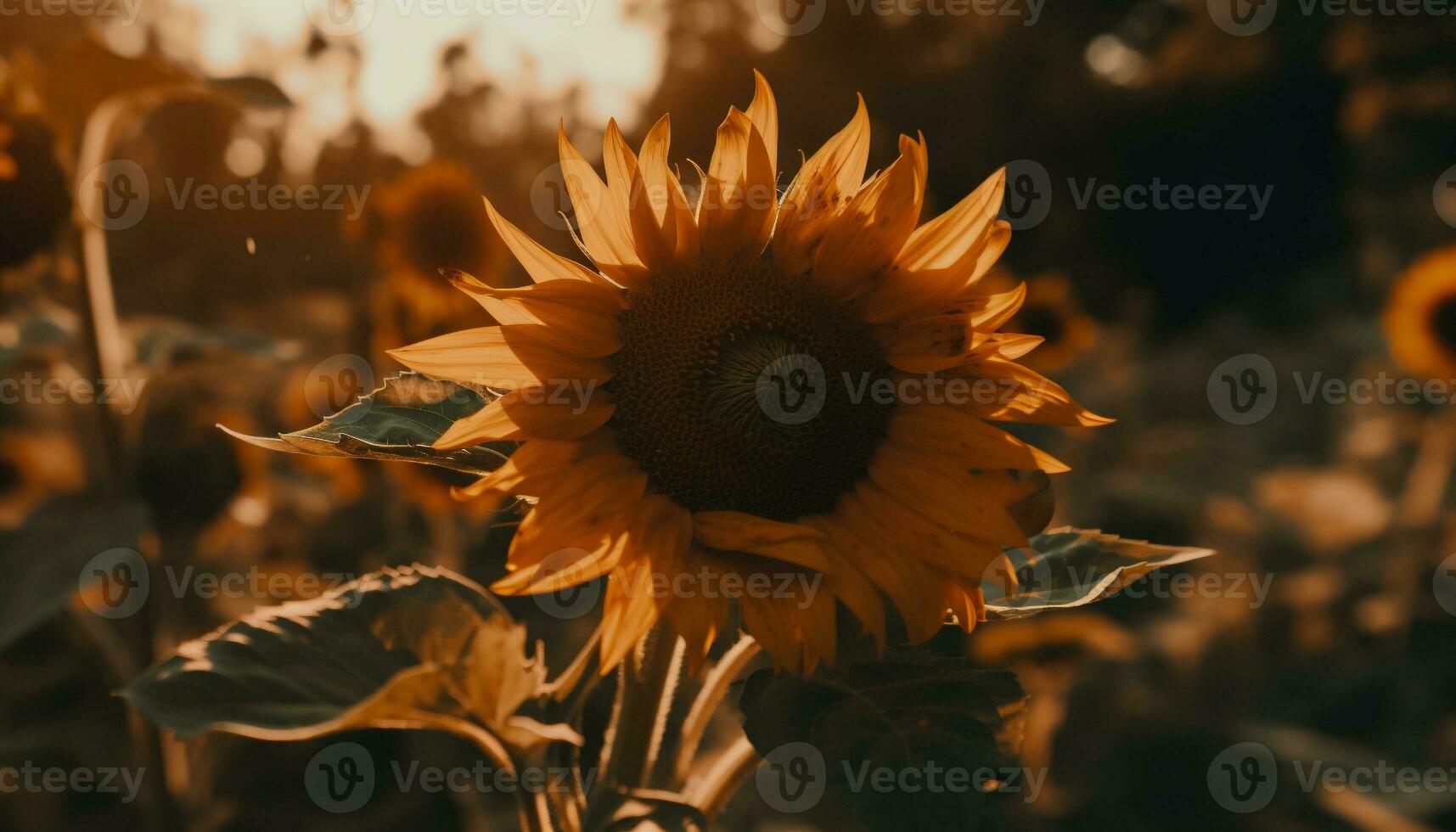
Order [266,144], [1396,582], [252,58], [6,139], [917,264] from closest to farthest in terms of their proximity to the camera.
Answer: [917,264]
[6,139]
[252,58]
[266,144]
[1396,582]

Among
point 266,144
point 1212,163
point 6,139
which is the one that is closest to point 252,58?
point 266,144

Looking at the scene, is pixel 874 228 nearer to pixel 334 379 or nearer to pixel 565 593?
pixel 565 593

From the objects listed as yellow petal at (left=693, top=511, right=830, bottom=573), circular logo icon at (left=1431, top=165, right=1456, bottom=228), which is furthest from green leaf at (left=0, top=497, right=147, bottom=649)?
circular logo icon at (left=1431, top=165, right=1456, bottom=228)

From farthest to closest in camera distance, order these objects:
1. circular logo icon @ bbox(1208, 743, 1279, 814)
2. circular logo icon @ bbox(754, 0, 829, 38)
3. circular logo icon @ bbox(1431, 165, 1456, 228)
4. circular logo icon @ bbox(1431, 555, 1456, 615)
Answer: circular logo icon @ bbox(754, 0, 829, 38), circular logo icon @ bbox(1431, 165, 1456, 228), circular logo icon @ bbox(1431, 555, 1456, 615), circular logo icon @ bbox(1208, 743, 1279, 814)

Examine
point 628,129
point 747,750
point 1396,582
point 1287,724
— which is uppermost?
point 628,129

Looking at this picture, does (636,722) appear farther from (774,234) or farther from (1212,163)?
(1212,163)

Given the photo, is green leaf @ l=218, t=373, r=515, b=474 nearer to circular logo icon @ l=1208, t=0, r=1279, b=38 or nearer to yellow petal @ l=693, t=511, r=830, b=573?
yellow petal @ l=693, t=511, r=830, b=573

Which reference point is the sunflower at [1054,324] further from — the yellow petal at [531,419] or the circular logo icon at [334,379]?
the yellow petal at [531,419]

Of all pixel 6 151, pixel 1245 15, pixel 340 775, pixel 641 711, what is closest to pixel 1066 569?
pixel 641 711
